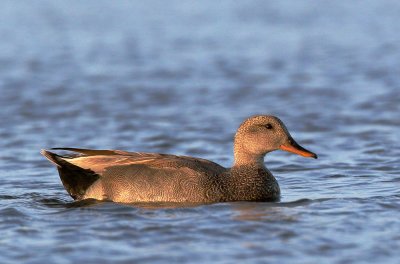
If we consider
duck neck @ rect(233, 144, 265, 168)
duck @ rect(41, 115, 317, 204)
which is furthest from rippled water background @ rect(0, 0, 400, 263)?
duck neck @ rect(233, 144, 265, 168)

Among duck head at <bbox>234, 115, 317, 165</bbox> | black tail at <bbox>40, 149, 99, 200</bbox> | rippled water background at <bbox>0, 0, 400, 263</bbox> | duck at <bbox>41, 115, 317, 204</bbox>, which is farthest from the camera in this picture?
duck head at <bbox>234, 115, 317, 165</bbox>

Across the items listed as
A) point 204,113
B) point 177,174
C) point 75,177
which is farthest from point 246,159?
point 204,113

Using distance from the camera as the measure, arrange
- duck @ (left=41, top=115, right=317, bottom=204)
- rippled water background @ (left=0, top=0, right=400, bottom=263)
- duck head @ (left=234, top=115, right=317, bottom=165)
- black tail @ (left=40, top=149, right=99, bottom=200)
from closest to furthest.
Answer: rippled water background @ (left=0, top=0, right=400, bottom=263) < duck @ (left=41, top=115, right=317, bottom=204) < black tail @ (left=40, top=149, right=99, bottom=200) < duck head @ (left=234, top=115, right=317, bottom=165)

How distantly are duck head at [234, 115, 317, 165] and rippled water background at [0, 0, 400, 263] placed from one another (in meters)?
0.53

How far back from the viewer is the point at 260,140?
994 centimetres

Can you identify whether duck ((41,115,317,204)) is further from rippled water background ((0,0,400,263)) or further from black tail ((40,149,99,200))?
rippled water background ((0,0,400,263))

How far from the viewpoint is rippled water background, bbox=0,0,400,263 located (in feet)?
26.1

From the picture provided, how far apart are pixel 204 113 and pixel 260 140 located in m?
5.32

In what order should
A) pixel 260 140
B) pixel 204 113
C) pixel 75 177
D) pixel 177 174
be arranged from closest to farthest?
1. pixel 177 174
2. pixel 75 177
3. pixel 260 140
4. pixel 204 113

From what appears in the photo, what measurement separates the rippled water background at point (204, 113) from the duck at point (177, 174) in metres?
0.29

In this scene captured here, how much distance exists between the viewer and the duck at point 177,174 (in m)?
9.45

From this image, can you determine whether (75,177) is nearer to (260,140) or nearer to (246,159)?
(246,159)

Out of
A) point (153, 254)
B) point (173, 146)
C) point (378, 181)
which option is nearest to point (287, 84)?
point (173, 146)

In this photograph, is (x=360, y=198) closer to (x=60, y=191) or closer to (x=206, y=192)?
(x=206, y=192)
